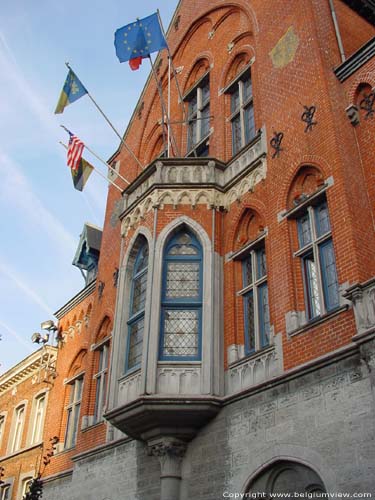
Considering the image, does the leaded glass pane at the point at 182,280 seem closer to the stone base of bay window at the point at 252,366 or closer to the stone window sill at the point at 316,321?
the stone base of bay window at the point at 252,366

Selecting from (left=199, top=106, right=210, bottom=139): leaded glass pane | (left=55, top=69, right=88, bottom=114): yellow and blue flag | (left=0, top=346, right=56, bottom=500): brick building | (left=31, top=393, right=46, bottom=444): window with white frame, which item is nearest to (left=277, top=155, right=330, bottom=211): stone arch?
(left=199, top=106, right=210, bottom=139): leaded glass pane

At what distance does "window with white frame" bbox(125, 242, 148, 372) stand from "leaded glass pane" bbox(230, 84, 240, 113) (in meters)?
4.33

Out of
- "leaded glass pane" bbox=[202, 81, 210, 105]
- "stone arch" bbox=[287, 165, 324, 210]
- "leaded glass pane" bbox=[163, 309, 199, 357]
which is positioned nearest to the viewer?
"stone arch" bbox=[287, 165, 324, 210]

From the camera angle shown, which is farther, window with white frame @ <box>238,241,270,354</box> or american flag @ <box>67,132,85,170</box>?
american flag @ <box>67,132,85,170</box>

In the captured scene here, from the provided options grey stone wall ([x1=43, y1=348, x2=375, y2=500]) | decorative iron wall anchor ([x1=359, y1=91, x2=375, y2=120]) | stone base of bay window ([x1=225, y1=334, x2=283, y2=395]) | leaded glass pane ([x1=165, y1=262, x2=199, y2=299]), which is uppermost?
decorative iron wall anchor ([x1=359, y1=91, x2=375, y2=120])

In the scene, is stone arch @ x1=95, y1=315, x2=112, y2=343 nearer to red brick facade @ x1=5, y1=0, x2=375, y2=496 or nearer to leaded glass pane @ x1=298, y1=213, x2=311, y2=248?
red brick facade @ x1=5, y1=0, x2=375, y2=496

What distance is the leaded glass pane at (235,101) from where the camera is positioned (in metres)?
14.7

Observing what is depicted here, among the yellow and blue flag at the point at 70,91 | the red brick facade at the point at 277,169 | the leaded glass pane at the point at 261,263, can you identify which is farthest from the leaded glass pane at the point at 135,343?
the yellow and blue flag at the point at 70,91

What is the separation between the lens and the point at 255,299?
36.6 feet

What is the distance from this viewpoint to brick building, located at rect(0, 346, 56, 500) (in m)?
21.2

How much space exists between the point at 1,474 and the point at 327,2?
20704 mm

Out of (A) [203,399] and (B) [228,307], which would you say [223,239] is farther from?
(A) [203,399]

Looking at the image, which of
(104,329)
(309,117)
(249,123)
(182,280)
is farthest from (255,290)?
(104,329)

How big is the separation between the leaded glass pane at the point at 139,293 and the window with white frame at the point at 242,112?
149 inches
